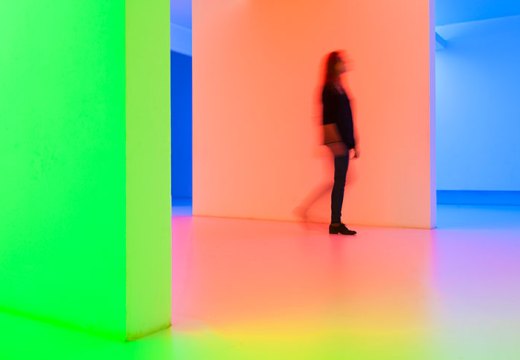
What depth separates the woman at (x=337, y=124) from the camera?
3.81 meters

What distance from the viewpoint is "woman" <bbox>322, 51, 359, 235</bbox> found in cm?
381

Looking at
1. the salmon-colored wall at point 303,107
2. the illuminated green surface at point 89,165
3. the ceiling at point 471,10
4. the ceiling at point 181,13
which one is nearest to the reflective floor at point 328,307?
the illuminated green surface at point 89,165

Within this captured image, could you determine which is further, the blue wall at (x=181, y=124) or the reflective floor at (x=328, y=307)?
the blue wall at (x=181, y=124)

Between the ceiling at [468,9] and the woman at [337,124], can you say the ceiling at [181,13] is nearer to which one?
the ceiling at [468,9]

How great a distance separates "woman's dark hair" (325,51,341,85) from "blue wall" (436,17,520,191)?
4695 mm

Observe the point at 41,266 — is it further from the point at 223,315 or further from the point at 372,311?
the point at 372,311

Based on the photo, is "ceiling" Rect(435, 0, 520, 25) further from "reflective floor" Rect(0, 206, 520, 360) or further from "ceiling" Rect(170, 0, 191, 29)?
"reflective floor" Rect(0, 206, 520, 360)

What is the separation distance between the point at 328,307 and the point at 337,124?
234 cm

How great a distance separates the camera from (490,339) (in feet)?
4.54

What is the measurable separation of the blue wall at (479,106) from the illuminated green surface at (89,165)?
23.4ft

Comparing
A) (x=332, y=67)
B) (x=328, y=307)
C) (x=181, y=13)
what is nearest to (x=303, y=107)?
(x=332, y=67)

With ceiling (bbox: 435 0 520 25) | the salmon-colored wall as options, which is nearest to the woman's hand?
the salmon-colored wall

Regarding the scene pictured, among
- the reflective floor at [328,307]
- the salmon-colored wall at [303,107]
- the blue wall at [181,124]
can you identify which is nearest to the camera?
the reflective floor at [328,307]

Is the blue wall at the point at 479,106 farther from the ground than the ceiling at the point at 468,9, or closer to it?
closer to it
